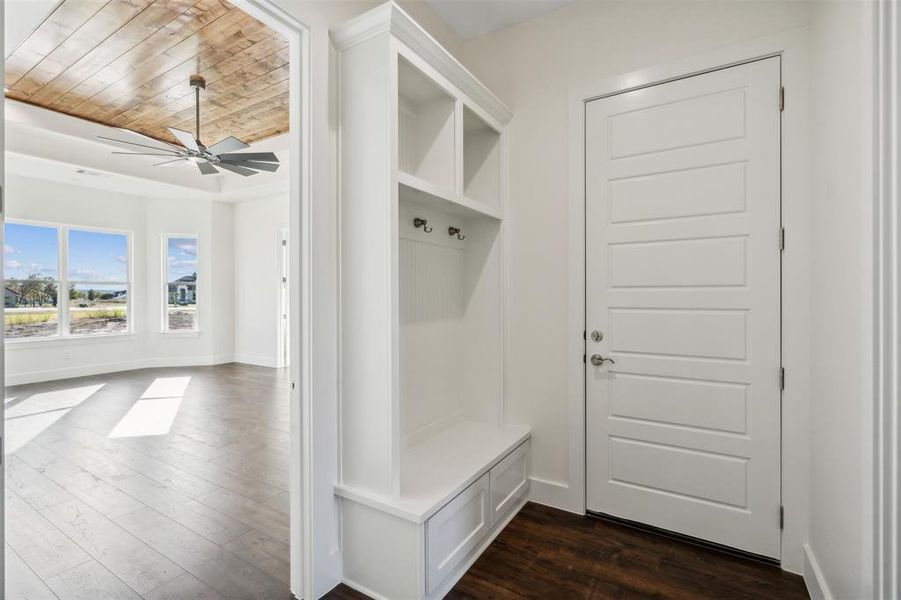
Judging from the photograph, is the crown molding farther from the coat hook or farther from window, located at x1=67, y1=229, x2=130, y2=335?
window, located at x1=67, y1=229, x2=130, y2=335

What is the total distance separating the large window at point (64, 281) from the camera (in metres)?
6.00

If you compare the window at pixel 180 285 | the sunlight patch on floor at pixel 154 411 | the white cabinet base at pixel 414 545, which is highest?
the window at pixel 180 285

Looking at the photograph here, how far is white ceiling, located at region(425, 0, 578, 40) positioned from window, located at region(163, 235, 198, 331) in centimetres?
651

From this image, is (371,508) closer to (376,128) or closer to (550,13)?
(376,128)

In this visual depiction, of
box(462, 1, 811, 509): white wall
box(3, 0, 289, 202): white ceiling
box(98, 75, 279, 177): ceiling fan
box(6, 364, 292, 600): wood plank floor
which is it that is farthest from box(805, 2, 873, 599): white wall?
box(3, 0, 289, 202): white ceiling

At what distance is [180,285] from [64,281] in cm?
150

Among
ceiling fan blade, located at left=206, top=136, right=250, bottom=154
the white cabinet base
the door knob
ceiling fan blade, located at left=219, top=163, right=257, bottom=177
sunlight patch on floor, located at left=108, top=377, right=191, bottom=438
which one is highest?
ceiling fan blade, located at left=206, top=136, right=250, bottom=154

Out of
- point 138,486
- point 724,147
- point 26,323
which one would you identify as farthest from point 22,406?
point 724,147

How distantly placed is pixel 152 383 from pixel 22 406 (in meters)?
1.35

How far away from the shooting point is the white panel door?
206 centimetres

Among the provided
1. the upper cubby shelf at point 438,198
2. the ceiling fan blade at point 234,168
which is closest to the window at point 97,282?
the ceiling fan blade at point 234,168

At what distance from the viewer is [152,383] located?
6031 mm

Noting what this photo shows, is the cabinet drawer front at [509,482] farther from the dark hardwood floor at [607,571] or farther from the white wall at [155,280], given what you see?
the white wall at [155,280]

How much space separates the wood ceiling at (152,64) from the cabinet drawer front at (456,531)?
3.13 metres
